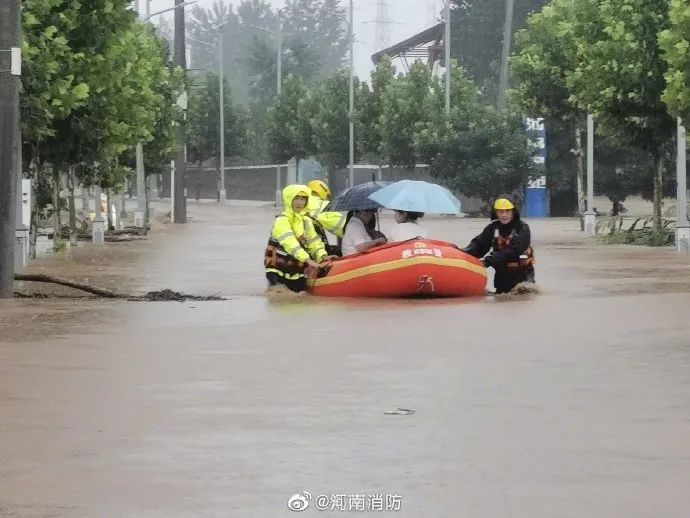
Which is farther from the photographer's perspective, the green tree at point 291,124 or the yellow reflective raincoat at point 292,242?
the green tree at point 291,124

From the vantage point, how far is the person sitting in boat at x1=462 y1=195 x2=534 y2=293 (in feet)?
79.5

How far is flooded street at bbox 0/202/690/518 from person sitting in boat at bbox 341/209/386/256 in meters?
1.48

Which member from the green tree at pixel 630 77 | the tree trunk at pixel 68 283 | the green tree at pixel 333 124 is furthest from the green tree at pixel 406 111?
the tree trunk at pixel 68 283

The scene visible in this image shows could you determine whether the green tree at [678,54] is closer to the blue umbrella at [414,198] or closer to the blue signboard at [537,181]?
the blue umbrella at [414,198]

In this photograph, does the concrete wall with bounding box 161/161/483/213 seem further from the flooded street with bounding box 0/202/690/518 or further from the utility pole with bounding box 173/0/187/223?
the flooded street with bounding box 0/202/690/518

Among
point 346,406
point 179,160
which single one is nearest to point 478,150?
point 179,160

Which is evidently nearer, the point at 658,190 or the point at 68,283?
the point at 68,283

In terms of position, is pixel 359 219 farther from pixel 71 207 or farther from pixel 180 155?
pixel 180 155

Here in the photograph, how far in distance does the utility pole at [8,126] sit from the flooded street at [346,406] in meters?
0.55

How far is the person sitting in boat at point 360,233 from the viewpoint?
24.6m

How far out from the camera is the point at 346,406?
12875mm

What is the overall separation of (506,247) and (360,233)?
189cm

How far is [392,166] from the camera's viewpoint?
84000 millimetres

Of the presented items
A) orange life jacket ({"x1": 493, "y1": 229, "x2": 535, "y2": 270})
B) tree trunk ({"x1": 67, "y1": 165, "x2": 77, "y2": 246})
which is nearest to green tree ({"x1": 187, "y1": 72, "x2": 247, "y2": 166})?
tree trunk ({"x1": 67, "y1": 165, "x2": 77, "y2": 246})
